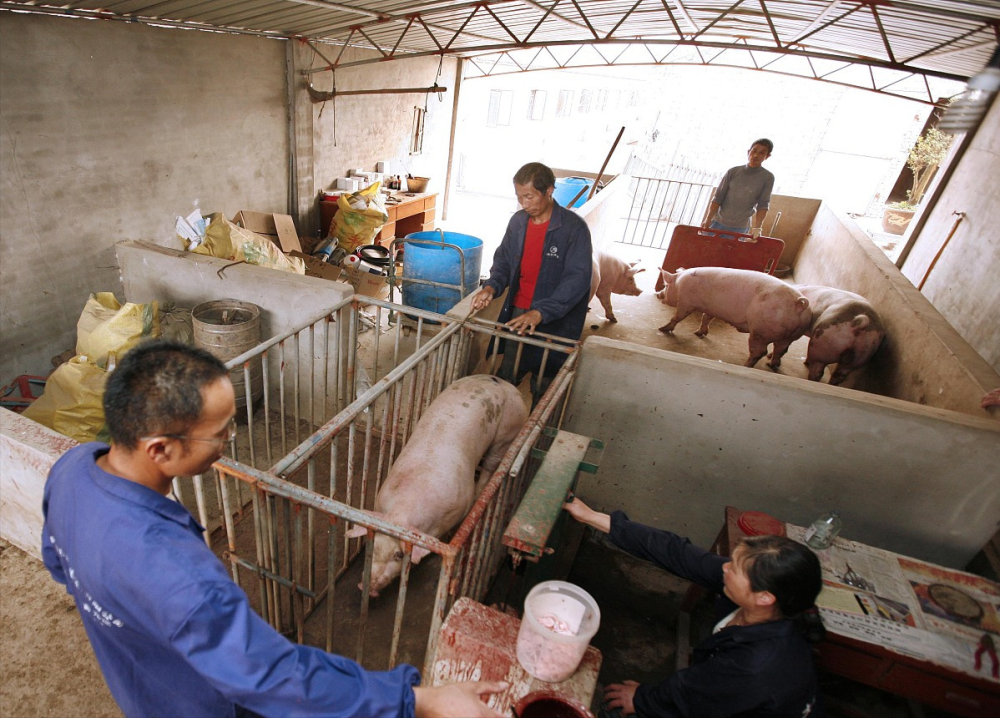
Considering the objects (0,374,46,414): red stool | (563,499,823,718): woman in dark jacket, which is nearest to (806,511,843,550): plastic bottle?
(563,499,823,718): woman in dark jacket

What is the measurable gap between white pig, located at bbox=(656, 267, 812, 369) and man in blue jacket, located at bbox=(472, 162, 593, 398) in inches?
128

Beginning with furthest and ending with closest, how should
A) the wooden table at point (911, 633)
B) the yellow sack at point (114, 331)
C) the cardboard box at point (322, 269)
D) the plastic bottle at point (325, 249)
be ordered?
the plastic bottle at point (325, 249)
the cardboard box at point (322, 269)
the yellow sack at point (114, 331)
the wooden table at point (911, 633)

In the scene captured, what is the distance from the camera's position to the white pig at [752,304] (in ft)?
19.7

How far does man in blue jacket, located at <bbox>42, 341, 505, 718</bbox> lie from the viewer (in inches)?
44.8

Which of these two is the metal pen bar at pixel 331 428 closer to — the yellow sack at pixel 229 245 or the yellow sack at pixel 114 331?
the yellow sack at pixel 114 331

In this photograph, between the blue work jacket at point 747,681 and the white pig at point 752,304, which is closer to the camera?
the blue work jacket at point 747,681

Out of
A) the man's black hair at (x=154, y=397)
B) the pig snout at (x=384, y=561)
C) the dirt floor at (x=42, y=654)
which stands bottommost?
the dirt floor at (x=42, y=654)

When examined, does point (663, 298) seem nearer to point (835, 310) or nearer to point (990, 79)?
point (835, 310)

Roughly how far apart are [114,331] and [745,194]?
8.05 meters

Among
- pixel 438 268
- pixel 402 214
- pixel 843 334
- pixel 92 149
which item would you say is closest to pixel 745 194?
pixel 843 334

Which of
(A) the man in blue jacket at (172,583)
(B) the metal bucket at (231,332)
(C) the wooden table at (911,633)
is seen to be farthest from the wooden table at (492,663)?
(B) the metal bucket at (231,332)

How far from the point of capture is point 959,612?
235cm

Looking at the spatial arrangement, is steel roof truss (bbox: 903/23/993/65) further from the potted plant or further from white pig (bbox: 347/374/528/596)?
white pig (bbox: 347/374/528/596)

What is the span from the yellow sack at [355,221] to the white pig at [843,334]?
648cm
